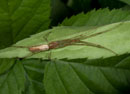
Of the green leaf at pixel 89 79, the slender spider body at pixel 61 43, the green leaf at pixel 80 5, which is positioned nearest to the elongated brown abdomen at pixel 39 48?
the slender spider body at pixel 61 43

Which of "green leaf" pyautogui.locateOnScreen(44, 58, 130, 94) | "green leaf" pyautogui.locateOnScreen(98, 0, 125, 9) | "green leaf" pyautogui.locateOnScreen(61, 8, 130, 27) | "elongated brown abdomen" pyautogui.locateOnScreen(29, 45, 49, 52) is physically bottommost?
"green leaf" pyautogui.locateOnScreen(44, 58, 130, 94)

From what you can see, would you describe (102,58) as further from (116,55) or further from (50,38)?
(50,38)

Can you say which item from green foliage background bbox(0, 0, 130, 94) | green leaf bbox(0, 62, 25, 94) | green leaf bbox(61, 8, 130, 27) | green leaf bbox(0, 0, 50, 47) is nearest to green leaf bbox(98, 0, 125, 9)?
green foliage background bbox(0, 0, 130, 94)

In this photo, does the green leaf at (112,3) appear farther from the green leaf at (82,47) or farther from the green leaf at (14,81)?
the green leaf at (14,81)

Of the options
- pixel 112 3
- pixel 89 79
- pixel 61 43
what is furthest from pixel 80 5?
pixel 89 79

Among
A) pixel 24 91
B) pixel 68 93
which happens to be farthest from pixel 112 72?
pixel 24 91

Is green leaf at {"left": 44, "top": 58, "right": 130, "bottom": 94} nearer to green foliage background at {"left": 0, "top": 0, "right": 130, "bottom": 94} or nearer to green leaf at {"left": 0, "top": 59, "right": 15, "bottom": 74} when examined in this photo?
green foliage background at {"left": 0, "top": 0, "right": 130, "bottom": 94}

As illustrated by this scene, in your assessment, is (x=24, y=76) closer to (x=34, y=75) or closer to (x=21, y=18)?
(x=34, y=75)
